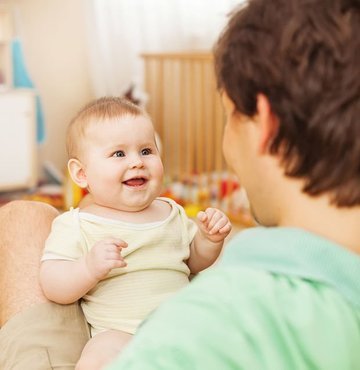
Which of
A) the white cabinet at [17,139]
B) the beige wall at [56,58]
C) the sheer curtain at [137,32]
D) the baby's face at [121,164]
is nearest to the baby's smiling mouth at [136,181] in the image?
the baby's face at [121,164]

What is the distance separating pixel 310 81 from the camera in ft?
2.25

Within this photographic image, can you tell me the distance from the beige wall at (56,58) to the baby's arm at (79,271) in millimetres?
3403

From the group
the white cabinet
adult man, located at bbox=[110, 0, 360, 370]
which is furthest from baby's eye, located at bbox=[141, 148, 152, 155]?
the white cabinet

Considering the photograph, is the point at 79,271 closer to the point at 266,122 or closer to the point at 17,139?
the point at 266,122

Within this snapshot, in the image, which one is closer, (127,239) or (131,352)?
(131,352)

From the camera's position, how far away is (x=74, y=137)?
1265 mm

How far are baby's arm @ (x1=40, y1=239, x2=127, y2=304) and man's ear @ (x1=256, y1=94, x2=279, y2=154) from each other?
405 mm

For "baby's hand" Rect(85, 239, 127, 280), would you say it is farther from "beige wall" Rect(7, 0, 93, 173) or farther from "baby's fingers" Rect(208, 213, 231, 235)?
"beige wall" Rect(7, 0, 93, 173)

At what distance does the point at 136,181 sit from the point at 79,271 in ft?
0.71

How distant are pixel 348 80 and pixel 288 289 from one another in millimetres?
216

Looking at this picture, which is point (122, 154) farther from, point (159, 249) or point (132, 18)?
point (132, 18)

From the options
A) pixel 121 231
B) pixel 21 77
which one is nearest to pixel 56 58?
pixel 21 77

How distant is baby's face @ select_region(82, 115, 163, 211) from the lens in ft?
4.01

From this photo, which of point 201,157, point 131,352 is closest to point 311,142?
point 131,352
